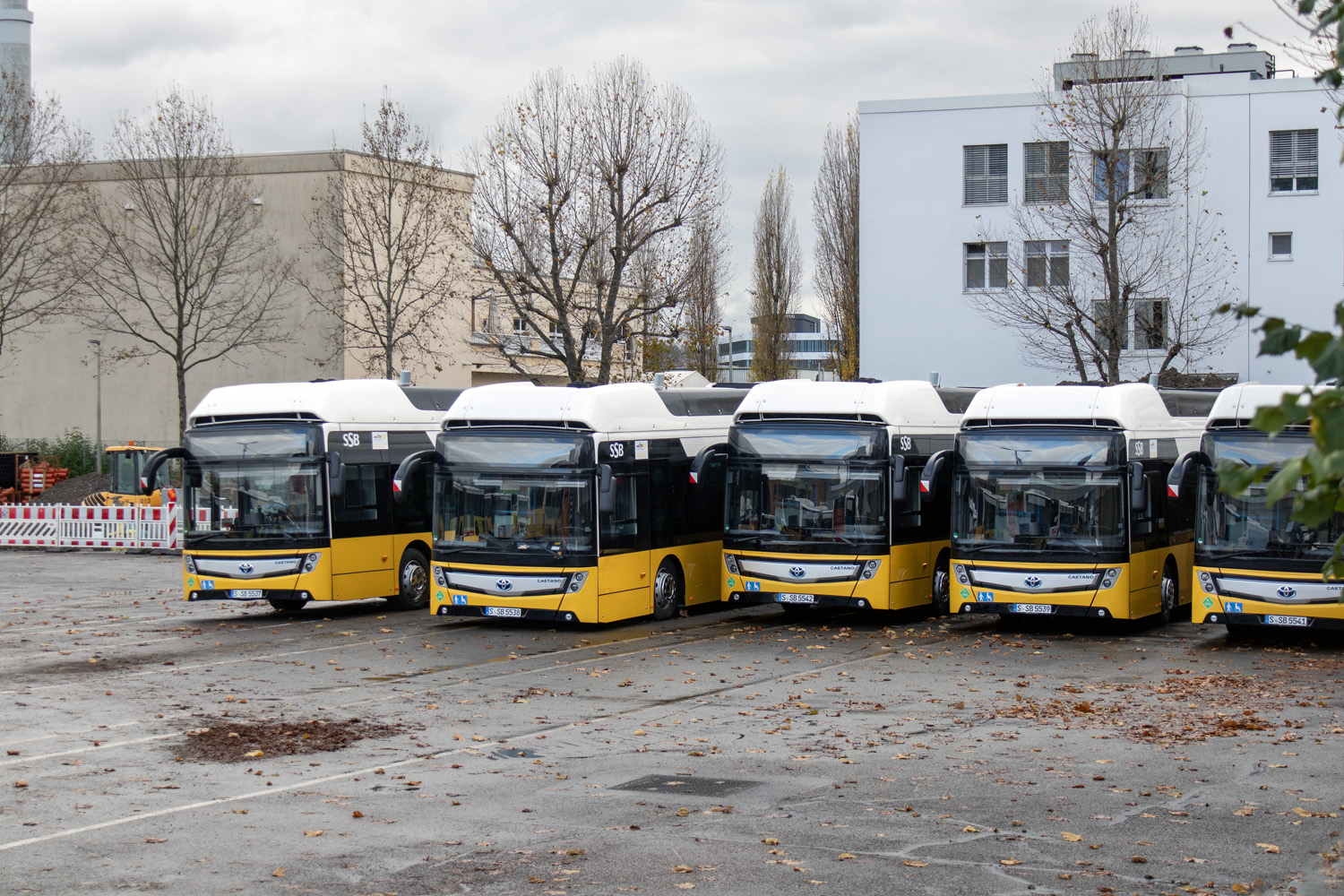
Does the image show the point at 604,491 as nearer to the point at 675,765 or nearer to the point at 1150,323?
the point at 675,765

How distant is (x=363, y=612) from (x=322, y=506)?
2488 mm

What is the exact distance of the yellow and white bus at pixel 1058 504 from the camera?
19.2m

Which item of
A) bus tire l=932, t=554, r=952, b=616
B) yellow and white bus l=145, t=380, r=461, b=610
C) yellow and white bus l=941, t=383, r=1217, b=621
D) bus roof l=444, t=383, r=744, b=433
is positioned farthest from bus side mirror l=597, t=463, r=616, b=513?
bus tire l=932, t=554, r=952, b=616

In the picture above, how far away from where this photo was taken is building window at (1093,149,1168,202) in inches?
1489

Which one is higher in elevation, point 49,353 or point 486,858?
point 49,353

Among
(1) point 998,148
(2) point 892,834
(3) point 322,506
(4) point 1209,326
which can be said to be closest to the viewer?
(2) point 892,834

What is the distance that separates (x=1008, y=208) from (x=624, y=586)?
28108 mm

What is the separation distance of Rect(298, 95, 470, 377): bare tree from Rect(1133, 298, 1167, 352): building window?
18.8 metres

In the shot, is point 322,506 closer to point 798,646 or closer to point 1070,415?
point 798,646

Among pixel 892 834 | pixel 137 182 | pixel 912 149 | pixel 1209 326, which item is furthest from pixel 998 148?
pixel 892 834

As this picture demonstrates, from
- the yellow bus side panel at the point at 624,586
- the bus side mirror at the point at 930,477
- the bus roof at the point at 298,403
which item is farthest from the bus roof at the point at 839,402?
the bus roof at the point at 298,403

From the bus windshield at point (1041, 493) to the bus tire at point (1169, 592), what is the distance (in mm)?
1857

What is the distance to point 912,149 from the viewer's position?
4556 centimetres

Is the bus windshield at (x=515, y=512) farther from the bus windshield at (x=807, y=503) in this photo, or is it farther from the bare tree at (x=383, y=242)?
the bare tree at (x=383, y=242)
